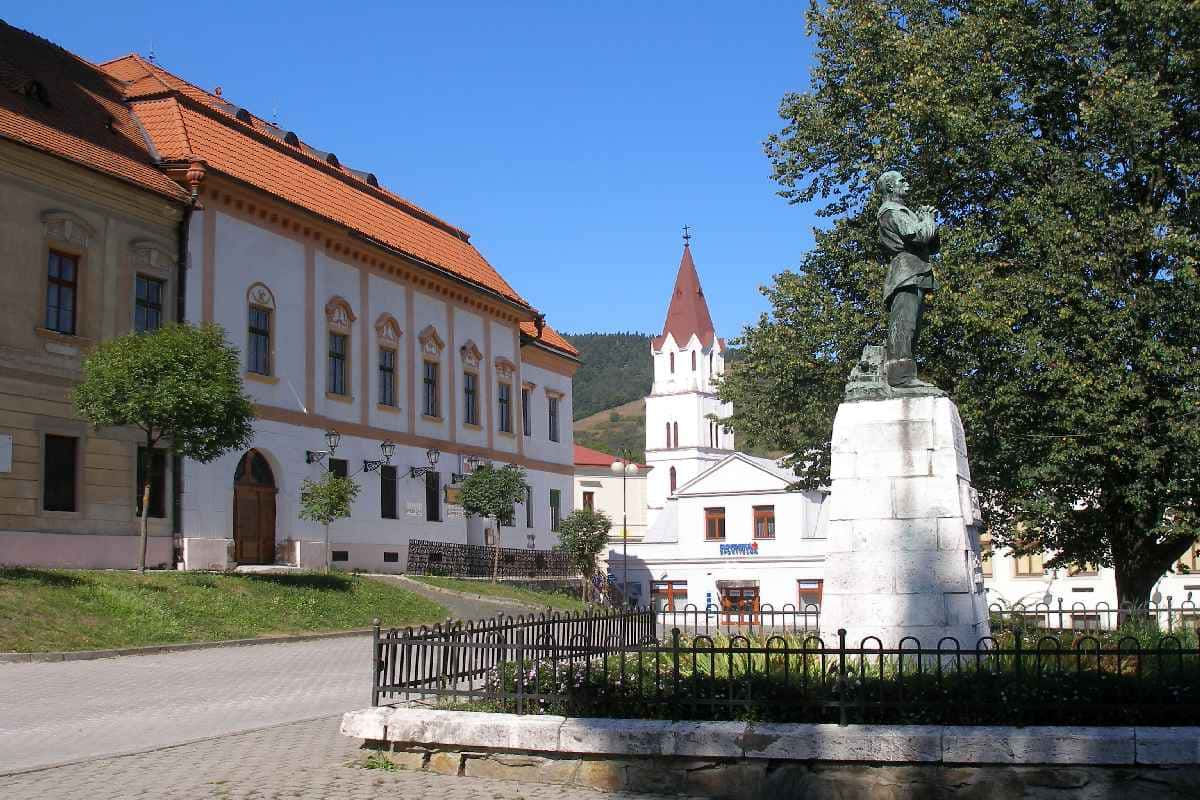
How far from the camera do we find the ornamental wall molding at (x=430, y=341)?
3888cm

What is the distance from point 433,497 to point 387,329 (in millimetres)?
5693

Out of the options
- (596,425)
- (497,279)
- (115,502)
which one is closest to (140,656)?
(115,502)

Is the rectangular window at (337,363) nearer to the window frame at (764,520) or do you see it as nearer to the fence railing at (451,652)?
the fence railing at (451,652)

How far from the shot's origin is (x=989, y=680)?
28.7 feet

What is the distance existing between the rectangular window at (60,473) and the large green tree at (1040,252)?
14552mm

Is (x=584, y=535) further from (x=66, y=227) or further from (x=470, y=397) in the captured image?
(x=66, y=227)

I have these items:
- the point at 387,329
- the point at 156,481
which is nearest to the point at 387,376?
the point at 387,329

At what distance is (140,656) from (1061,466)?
604 inches

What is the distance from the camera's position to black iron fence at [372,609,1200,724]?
8.55 metres

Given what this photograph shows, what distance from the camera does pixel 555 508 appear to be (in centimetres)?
4769

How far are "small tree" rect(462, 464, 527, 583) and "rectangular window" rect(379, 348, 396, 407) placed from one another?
12.1 ft

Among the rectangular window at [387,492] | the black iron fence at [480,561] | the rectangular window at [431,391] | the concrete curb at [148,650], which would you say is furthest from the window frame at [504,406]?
the concrete curb at [148,650]

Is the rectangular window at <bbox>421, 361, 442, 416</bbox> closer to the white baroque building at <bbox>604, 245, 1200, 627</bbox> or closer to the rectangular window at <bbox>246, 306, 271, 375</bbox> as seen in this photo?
the rectangular window at <bbox>246, 306, 271, 375</bbox>

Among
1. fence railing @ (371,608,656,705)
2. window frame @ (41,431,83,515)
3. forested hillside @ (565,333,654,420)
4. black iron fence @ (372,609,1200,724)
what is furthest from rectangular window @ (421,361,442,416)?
forested hillside @ (565,333,654,420)
